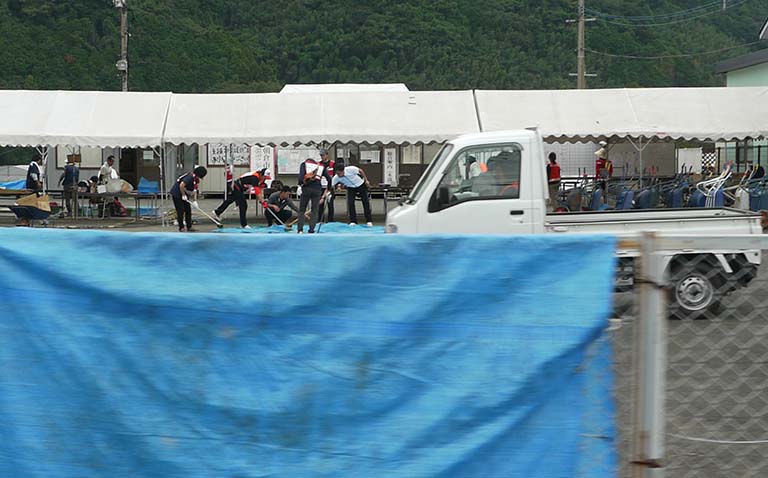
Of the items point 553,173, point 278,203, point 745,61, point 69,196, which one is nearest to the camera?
point 278,203

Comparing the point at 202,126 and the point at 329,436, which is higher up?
the point at 202,126

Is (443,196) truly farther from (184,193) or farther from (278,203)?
(278,203)

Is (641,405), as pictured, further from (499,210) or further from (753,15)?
(753,15)

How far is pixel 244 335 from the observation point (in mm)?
3072

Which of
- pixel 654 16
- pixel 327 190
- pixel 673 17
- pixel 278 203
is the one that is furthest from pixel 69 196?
pixel 673 17

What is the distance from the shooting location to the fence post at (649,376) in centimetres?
305

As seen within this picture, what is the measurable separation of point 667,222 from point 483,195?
204 cm

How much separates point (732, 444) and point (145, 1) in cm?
7753

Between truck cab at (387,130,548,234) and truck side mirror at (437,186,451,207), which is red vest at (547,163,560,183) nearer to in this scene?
truck cab at (387,130,548,234)

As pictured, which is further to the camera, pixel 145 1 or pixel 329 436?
pixel 145 1

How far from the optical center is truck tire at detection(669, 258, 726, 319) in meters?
3.27

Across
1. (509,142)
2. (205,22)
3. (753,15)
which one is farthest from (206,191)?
(753,15)

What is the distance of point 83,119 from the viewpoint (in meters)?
24.1

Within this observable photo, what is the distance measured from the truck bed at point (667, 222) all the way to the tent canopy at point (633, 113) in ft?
39.8
